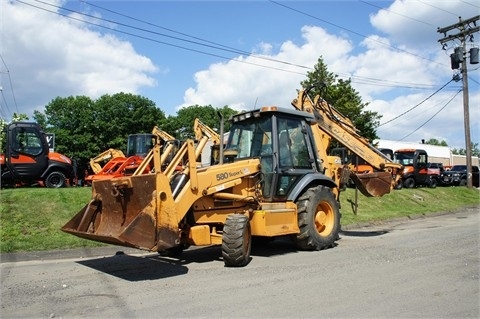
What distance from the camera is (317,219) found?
9.95 m

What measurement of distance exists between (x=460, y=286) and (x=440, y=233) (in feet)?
20.2

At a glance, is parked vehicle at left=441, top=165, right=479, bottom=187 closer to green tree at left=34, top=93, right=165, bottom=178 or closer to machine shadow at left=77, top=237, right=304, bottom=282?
machine shadow at left=77, top=237, right=304, bottom=282

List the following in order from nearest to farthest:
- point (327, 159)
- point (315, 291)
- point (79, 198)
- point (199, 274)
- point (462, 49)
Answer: point (315, 291) < point (199, 274) < point (327, 159) < point (79, 198) < point (462, 49)

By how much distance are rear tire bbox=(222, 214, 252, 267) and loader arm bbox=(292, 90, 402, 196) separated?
434 centimetres

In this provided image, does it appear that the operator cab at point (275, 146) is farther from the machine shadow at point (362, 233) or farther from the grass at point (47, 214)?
the grass at point (47, 214)

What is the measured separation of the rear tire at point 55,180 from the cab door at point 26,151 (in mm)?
367

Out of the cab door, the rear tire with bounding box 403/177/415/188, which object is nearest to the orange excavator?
the cab door

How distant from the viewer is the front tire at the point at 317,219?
30.7 ft

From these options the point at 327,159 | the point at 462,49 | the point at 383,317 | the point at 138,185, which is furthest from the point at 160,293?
the point at 462,49

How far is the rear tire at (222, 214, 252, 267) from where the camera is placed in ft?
25.5

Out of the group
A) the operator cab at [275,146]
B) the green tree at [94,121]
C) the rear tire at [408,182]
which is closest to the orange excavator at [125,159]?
the operator cab at [275,146]

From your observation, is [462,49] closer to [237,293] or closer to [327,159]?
[327,159]

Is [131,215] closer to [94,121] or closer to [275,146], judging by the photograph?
[275,146]

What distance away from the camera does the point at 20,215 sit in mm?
11195
